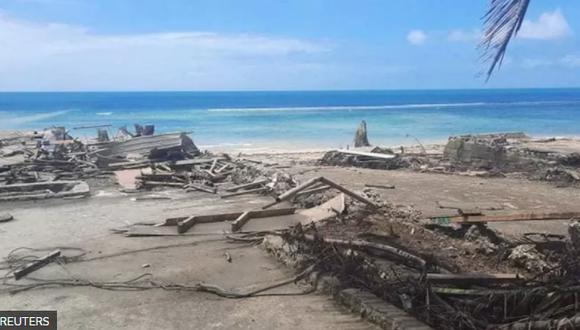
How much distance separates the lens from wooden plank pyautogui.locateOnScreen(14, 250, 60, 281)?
683 cm

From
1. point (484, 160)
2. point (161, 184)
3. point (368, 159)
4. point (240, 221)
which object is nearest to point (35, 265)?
point (240, 221)

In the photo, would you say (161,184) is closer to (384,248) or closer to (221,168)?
(221,168)

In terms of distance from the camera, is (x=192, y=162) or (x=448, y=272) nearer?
(x=448, y=272)

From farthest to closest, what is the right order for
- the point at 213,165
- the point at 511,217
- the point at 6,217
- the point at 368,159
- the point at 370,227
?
the point at 368,159 → the point at 213,165 → the point at 6,217 → the point at 370,227 → the point at 511,217

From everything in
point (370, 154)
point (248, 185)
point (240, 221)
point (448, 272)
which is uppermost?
point (370, 154)

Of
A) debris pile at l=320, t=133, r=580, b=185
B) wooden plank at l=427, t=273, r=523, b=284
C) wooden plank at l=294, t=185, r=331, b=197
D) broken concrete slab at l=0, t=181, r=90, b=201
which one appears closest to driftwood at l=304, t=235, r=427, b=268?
wooden plank at l=427, t=273, r=523, b=284

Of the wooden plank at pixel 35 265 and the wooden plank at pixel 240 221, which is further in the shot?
the wooden plank at pixel 240 221

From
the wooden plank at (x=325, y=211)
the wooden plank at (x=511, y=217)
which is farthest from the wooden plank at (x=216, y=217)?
the wooden plank at (x=511, y=217)

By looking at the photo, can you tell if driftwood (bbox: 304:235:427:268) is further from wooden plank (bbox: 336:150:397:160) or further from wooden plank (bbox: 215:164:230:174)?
wooden plank (bbox: 336:150:397:160)

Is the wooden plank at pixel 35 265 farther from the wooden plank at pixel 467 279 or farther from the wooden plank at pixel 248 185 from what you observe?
the wooden plank at pixel 248 185

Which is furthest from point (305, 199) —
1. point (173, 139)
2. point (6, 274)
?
point (173, 139)

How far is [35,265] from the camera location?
23.6 ft

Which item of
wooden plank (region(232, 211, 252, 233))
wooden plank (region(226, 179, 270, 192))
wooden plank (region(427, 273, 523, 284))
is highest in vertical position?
wooden plank (region(427, 273, 523, 284))

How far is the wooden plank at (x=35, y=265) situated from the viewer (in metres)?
A: 6.83
